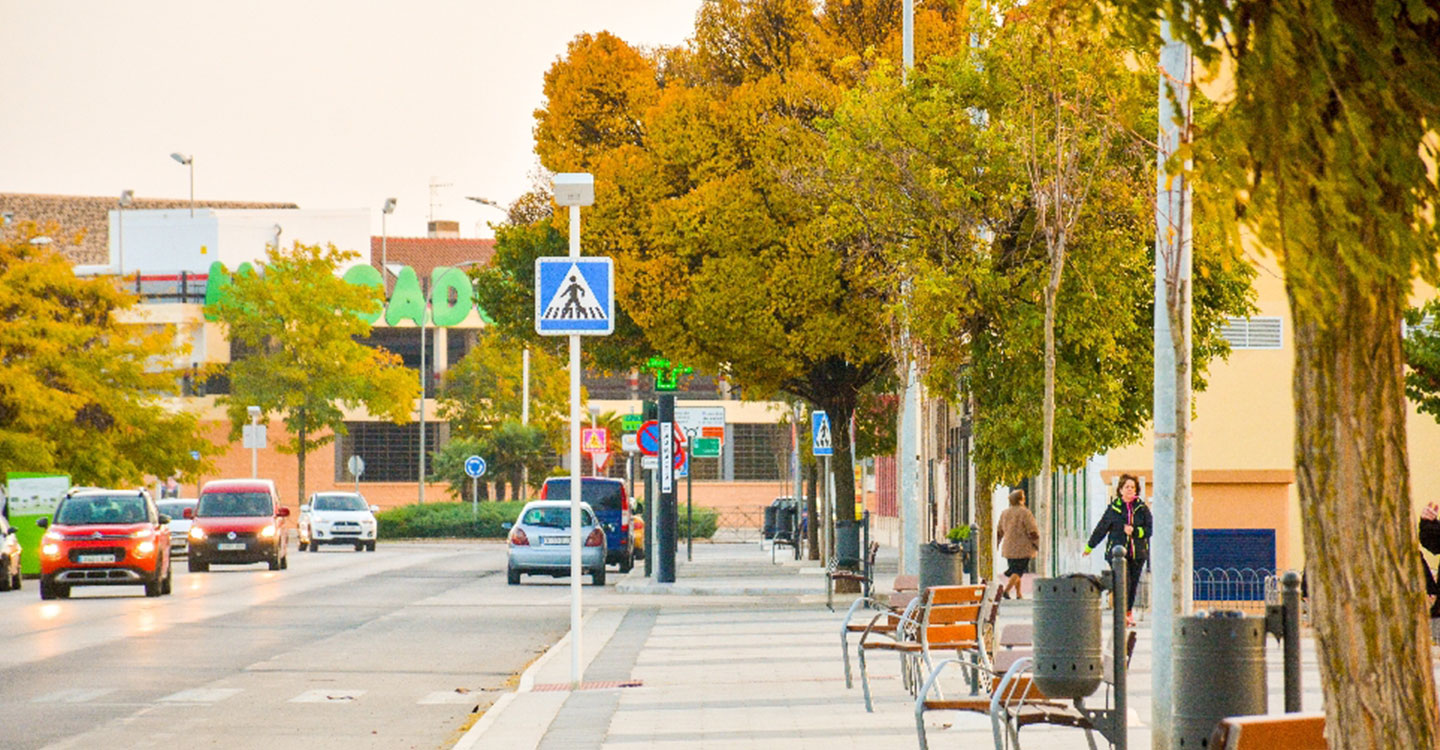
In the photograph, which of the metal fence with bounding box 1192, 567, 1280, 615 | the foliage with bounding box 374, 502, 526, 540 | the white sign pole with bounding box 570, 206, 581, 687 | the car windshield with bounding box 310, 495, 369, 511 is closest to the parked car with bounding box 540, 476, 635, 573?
the metal fence with bounding box 1192, 567, 1280, 615

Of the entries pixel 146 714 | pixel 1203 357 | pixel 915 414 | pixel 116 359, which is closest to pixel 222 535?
pixel 116 359

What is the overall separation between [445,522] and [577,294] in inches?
2136

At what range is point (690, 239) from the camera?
103ft

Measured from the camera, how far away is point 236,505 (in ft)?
142

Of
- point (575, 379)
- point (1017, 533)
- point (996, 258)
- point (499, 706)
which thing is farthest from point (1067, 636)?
point (1017, 533)

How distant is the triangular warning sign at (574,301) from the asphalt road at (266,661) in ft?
9.53

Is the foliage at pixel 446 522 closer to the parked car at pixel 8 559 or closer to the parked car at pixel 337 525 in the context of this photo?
the parked car at pixel 337 525

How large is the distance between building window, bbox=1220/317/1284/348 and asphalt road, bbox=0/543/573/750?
974cm

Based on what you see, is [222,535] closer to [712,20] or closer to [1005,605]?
[712,20]

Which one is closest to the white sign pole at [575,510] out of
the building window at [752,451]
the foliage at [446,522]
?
the foliage at [446,522]

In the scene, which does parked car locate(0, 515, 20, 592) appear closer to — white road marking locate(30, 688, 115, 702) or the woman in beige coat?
the woman in beige coat

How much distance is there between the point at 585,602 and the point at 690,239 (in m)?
5.32

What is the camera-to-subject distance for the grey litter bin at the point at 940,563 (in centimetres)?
1630

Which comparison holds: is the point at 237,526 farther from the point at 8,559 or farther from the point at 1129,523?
the point at 1129,523
